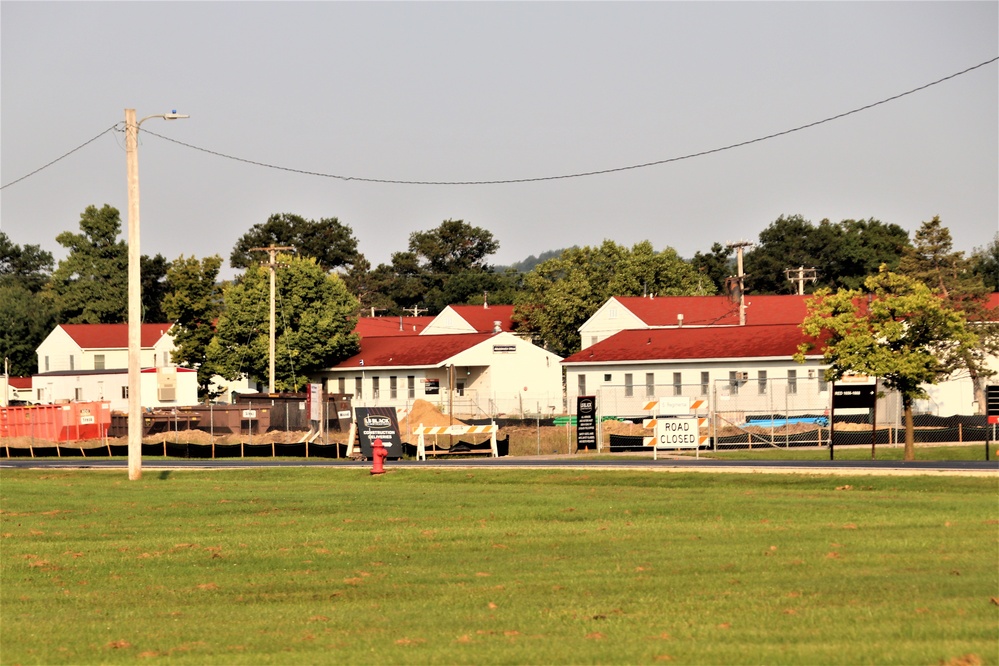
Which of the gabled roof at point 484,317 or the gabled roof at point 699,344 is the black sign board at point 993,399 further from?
the gabled roof at point 484,317

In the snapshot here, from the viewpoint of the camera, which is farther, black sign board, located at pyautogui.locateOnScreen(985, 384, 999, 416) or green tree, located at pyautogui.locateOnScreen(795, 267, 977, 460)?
green tree, located at pyautogui.locateOnScreen(795, 267, 977, 460)

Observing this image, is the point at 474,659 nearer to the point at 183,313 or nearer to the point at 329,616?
the point at 329,616

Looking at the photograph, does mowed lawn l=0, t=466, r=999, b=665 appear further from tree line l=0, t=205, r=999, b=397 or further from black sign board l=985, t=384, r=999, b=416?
tree line l=0, t=205, r=999, b=397

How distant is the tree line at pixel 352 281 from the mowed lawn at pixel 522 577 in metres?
23.0

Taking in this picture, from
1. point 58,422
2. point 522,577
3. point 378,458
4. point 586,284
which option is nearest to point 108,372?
point 58,422

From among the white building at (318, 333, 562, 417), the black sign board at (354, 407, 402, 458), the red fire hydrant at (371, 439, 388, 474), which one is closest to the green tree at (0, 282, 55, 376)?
the white building at (318, 333, 562, 417)

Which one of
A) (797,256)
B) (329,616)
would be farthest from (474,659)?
(797,256)

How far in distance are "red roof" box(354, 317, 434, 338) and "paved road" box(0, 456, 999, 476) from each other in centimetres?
6006

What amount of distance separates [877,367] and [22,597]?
3092 cm

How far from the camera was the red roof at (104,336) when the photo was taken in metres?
103

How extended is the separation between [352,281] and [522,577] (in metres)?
138

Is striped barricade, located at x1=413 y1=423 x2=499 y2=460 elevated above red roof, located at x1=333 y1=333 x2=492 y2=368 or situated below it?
below

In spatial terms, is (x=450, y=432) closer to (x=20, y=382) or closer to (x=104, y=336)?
(x=104, y=336)

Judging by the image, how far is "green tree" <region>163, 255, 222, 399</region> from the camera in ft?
294
